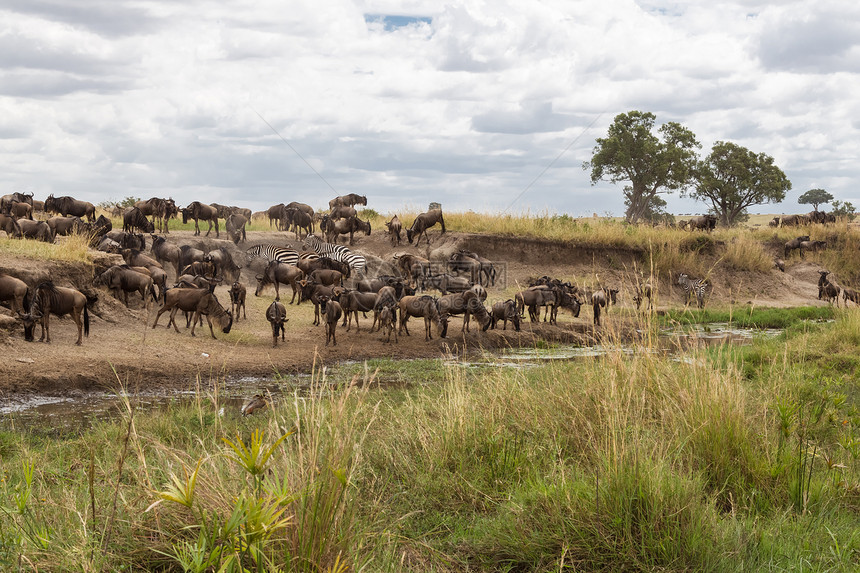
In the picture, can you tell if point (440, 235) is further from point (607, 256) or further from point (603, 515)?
point (603, 515)

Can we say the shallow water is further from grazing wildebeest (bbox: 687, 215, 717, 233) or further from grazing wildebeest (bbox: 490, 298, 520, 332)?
grazing wildebeest (bbox: 687, 215, 717, 233)

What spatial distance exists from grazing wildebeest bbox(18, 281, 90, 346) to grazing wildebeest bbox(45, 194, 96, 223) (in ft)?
44.1

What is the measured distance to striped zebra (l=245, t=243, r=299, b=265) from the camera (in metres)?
23.6

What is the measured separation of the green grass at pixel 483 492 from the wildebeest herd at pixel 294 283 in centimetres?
332

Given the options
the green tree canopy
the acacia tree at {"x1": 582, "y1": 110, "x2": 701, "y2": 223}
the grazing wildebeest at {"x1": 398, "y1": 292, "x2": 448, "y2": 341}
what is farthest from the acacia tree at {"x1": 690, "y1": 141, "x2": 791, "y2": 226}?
the grazing wildebeest at {"x1": 398, "y1": 292, "x2": 448, "y2": 341}

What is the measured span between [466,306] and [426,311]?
1.00m

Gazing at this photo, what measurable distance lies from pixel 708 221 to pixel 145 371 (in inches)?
1108

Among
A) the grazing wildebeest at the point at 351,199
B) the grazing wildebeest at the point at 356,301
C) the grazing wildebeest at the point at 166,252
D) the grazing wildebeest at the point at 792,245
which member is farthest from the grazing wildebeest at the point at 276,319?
the grazing wildebeest at the point at 792,245

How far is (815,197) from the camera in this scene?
74.7m

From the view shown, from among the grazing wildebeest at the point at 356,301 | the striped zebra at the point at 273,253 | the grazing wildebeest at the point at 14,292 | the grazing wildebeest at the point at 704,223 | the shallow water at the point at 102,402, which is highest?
the grazing wildebeest at the point at 704,223

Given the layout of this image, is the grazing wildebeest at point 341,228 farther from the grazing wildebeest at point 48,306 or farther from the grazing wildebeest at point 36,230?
the grazing wildebeest at point 48,306

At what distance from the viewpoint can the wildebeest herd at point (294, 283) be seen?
14.7m

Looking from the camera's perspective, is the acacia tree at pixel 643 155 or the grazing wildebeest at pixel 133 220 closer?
the grazing wildebeest at pixel 133 220

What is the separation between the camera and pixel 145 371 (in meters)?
12.0
